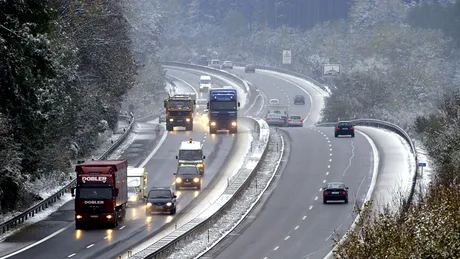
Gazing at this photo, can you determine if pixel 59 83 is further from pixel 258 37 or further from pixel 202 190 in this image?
pixel 258 37

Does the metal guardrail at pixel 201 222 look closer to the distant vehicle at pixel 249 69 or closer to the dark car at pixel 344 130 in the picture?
the dark car at pixel 344 130

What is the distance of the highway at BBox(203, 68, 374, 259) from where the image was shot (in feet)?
150

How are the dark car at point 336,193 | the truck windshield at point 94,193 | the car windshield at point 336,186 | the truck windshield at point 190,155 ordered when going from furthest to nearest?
the truck windshield at point 190,155
the car windshield at point 336,186
the dark car at point 336,193
the truck windshield at point 94,193

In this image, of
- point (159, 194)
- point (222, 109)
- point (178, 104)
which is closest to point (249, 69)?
point (178, 104)

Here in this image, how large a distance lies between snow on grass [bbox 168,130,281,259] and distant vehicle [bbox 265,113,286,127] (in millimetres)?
24651

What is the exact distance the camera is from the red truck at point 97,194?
154 ft

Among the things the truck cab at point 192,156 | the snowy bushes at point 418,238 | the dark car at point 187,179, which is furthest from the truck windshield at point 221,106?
the snowy bushes at point 418,238

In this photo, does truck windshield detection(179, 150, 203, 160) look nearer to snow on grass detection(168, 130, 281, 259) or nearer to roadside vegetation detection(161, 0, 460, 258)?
snow on grass detection(168, 130, 281, 259)

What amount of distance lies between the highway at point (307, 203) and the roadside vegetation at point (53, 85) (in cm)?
1111

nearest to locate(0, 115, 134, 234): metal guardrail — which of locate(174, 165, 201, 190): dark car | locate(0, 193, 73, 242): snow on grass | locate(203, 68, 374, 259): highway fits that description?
locate(0, 193, 73, 242): snow on grass

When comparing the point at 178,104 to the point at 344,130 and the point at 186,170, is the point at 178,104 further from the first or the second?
the point at 186,170

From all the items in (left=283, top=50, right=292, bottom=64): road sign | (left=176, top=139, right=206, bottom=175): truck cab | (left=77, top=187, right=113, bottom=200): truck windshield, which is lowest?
(left=77, top=187, right=113, bottom=200): truck windshield

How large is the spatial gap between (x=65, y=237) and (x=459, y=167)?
1894 centimetres

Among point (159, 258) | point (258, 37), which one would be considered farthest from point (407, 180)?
point (258, 37)
